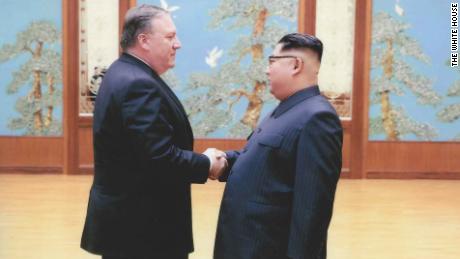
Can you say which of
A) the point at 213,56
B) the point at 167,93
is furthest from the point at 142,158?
the point at 213,56

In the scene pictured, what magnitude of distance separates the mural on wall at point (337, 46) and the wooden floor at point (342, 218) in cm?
118

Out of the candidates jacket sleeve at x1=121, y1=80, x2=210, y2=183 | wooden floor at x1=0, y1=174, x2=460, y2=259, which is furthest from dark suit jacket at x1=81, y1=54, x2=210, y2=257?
wooden floor at x1=0, y1=174, x2=460, y2=259

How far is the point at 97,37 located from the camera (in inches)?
343

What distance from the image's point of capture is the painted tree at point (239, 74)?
883 centimetres

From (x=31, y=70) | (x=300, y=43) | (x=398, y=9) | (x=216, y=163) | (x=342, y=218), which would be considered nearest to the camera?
(x=300, y=43)

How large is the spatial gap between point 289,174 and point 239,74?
255 inches

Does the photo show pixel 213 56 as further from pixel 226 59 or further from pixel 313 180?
pixel 313 180

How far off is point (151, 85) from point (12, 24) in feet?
21.4

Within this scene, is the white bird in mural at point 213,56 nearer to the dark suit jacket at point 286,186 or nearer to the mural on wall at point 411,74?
the mural on wall at point 411,74

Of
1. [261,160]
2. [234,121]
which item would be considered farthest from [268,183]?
[234,121]

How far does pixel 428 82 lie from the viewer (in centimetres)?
895

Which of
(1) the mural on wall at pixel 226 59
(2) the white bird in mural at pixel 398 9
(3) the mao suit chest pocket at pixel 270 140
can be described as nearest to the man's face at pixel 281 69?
(3) the mao suit chest pocket at pixel 270 140

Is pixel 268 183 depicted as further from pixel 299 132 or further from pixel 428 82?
pixel 428 82

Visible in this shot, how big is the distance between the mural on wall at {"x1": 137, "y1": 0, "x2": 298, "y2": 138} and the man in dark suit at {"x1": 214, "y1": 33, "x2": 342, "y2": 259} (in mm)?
6322
